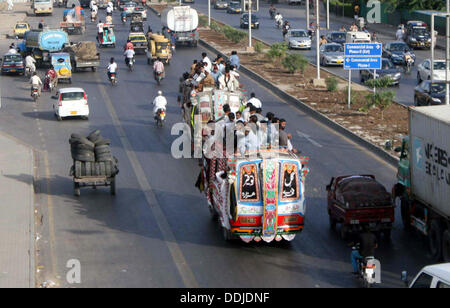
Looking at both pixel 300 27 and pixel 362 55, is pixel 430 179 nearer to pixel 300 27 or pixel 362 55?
pixel 362 55

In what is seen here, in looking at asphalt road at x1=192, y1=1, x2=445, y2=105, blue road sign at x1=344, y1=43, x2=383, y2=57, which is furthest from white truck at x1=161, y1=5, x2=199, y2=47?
blue road sign at x1=344, y1=43, x2=383, y2=57

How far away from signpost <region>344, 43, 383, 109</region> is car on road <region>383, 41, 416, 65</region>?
50.9 feet

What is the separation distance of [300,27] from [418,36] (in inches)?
703

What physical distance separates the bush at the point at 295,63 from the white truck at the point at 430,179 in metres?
26.7

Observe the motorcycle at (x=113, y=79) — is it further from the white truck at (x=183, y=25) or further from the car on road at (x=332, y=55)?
the white truck at (x=183, y=25)

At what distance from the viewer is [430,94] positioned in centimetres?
3594

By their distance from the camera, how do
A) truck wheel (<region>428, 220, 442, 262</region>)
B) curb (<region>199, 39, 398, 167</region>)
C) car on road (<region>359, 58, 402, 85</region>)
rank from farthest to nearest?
car on road (<region>359, 58, 402, 85</region>), curb (<region>199, 39, 398, 167</region>), truck wheel (<region>428, 220, 442, 262</region>)

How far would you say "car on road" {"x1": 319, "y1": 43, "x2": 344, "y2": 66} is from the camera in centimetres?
5131

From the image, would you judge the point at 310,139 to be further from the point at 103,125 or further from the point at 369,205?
Answer: the point at 369,205

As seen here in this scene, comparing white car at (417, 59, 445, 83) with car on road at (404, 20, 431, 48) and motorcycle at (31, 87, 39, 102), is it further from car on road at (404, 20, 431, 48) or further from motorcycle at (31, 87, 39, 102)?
motorcycle at (31, 87, 39, 102)

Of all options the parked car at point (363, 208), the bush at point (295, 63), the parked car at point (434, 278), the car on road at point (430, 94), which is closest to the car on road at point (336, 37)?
the bush at point (295, 63)

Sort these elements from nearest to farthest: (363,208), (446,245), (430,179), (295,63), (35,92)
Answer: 1. (446,245)
2. (430,179)
3. (363,208)
4. (35,92)
5. (295,63)

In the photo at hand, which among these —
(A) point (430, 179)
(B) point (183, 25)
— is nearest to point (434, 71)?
(A) point (430, 179)

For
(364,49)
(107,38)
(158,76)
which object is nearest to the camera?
(364,49)
